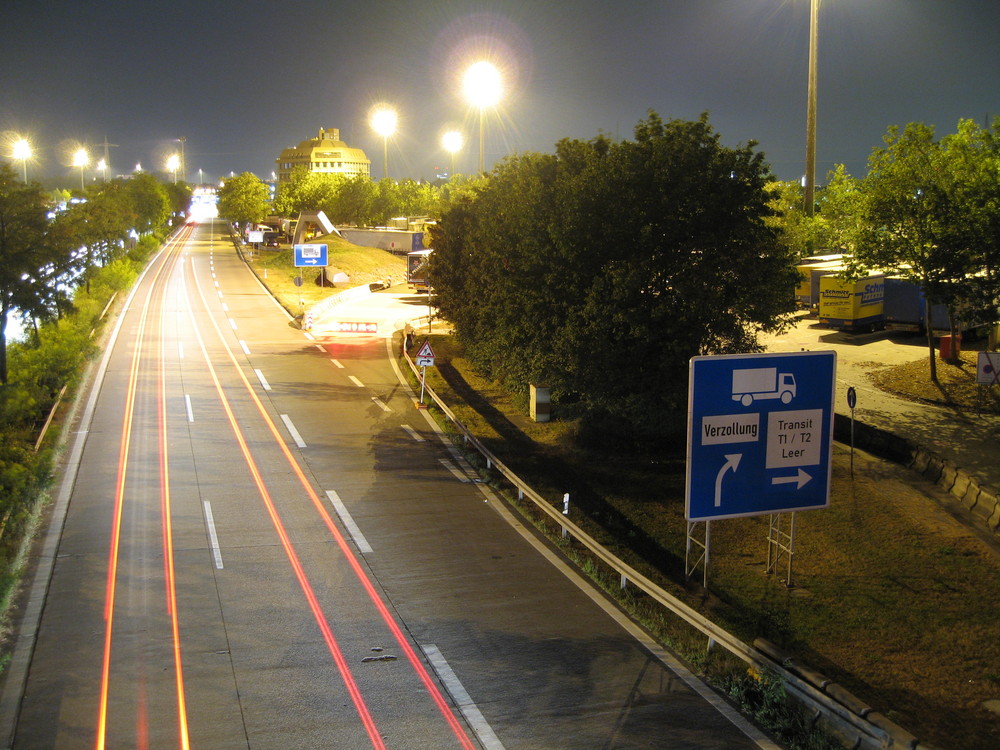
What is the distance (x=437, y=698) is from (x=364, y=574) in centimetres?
449

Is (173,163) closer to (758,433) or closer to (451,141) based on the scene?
(451,141)

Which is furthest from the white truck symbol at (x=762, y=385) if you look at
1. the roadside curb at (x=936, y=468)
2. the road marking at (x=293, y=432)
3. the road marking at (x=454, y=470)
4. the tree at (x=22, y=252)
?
the tree at (x=22, y=252)

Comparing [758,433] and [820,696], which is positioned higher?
[758,433]

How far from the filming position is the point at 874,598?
14.4 meters

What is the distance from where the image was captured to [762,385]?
1202cm

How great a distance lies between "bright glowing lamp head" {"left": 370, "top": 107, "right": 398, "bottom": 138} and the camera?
80250 mm

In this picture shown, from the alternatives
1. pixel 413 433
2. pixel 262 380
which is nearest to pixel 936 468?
pixel 413 433

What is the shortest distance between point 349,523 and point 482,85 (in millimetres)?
27937

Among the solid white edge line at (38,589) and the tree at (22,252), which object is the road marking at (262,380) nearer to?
the solid white edge line at (38,589)

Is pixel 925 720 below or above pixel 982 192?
below

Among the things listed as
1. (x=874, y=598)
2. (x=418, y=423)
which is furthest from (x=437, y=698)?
(x=418, y=423)

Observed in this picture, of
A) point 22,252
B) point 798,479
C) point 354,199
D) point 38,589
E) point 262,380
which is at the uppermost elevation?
point 354,199

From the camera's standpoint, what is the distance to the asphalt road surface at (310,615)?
9.34 meters

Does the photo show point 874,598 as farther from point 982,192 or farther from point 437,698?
point 982,192
